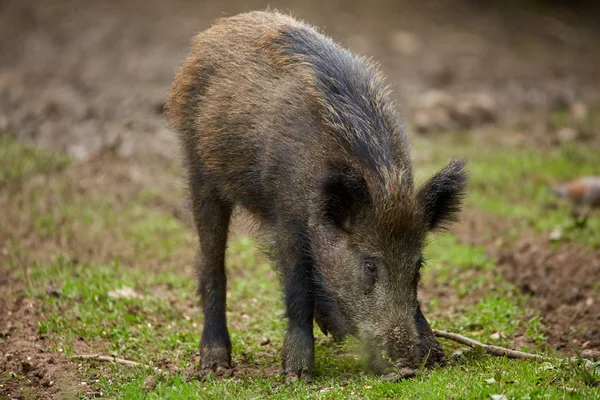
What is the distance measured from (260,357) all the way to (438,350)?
5.26 ft

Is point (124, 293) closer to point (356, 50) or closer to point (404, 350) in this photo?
point (404, 350)

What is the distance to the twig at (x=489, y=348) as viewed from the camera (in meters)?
6.15

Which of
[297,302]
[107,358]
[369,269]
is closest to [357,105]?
[369,269]

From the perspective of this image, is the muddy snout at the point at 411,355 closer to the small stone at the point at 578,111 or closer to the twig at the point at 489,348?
the twig at the point at 489,348

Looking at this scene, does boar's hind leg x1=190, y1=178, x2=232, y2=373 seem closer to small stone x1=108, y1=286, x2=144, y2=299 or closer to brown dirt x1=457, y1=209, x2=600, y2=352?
small stone x1=108, y1=286, x2=144, y2=299

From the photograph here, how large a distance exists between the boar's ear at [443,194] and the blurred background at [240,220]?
1136mm

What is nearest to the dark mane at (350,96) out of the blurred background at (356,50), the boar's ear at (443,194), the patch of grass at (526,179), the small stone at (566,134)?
the boar's ear at (443,194)

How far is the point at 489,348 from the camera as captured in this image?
6.38 meters

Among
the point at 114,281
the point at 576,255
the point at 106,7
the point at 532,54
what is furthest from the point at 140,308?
the point at 532,54

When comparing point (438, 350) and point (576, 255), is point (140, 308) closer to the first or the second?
point (438, 350)

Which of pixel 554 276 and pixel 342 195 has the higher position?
pixel 342 195

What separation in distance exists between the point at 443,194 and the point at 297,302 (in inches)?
51.0

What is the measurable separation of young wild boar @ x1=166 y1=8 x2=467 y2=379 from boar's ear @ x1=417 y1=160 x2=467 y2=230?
0.4 inches

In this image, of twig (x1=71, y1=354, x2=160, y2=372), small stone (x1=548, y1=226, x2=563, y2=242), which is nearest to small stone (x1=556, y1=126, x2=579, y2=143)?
small stone (x1=548, y1=226, x2=563, y2=242)
